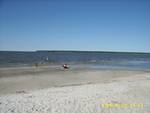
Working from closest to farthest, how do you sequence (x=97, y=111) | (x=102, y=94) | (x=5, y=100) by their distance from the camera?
(x=97, y=111)
(x=5, y=100)
(x=102, y=94)

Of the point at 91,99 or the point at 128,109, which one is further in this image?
the point at 91,99

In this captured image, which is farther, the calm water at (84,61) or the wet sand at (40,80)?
the calm water at (84,61)

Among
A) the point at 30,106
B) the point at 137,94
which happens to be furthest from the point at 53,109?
the point at 137,94

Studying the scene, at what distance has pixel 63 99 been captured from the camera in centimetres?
858

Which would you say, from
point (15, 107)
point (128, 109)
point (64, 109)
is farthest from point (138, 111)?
point (15, 107)

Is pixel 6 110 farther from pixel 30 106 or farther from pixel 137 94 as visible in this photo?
pixel 137 94

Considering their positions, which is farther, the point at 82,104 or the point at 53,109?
the point at 82,104

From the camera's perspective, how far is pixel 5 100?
332 inches

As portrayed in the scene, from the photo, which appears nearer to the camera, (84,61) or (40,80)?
(40,80)

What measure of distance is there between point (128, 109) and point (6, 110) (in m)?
4.78

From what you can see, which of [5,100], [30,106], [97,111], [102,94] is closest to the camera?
[97,111]

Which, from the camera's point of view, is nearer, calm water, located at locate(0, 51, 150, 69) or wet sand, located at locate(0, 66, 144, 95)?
wet sand, located at locate(0, 66, 144, 95)

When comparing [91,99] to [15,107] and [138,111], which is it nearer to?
[138,111]

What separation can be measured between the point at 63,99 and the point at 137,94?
13.4 ft
